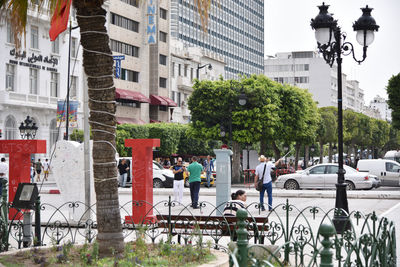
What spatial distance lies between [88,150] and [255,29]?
111 metres

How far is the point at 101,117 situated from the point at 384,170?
2767cm

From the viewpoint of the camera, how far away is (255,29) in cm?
12325

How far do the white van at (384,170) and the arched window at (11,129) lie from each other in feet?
86.6

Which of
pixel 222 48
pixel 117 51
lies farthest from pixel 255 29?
pixel 117 51

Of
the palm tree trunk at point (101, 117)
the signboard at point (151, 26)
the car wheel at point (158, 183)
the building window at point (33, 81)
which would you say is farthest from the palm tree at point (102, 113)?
the signboard at point (151, 26)

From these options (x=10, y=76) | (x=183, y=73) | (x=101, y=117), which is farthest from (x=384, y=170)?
(x=183, y=73)

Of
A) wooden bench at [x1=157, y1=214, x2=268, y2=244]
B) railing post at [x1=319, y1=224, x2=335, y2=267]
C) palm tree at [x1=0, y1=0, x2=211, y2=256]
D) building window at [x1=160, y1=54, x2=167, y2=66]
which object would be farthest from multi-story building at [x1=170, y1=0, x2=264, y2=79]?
railing post at [x1=319, y1=224, x2=335, y2=267]

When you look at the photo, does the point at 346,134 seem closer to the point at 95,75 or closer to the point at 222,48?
the point at 222,48

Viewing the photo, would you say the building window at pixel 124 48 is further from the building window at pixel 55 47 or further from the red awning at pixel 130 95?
the building window at pixel 55 47

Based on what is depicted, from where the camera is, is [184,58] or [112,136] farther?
[184,58]

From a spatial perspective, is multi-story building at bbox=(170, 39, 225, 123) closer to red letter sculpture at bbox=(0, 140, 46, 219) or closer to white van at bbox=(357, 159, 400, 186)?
white van at bbox=(357, 159, 400, 186)

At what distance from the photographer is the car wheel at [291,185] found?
3070 centimetres

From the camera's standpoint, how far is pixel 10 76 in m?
47.4

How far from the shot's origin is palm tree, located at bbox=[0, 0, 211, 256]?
323 inches
